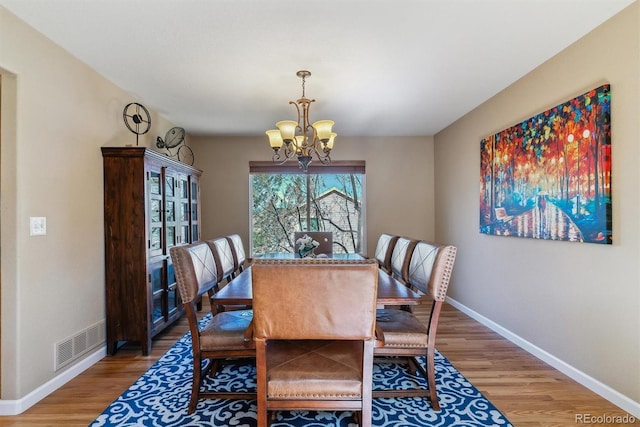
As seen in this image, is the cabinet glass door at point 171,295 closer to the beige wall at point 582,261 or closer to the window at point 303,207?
the window at point 303,207

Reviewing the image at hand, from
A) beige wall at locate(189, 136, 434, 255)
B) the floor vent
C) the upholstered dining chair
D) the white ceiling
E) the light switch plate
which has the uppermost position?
the white ceiling

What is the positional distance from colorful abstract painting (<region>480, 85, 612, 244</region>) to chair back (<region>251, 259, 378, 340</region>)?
1732mm

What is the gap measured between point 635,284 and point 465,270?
216cm

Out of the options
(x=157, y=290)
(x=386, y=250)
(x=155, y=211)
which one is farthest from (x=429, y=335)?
(x=155, y=211)

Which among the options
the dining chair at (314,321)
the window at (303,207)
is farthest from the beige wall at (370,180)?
the dining chair at (314,321)

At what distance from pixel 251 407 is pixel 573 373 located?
7.31 feet

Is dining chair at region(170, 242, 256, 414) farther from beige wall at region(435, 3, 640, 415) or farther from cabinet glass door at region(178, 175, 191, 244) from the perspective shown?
beige wall at region(435, 3, 640, 415)

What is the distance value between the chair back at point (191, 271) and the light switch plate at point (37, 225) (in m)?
0.92

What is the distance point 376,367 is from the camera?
8.52 feet

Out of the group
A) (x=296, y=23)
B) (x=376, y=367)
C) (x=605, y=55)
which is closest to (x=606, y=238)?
(x=605, y=55)

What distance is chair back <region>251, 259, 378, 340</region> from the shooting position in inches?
56.5

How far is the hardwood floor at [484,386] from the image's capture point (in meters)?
1.98

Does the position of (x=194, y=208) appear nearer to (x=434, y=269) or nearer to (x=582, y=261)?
(x=434, y=269)

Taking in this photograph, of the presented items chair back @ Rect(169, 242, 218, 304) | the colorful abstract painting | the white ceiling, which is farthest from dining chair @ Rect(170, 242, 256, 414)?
the colorful abstract painting
